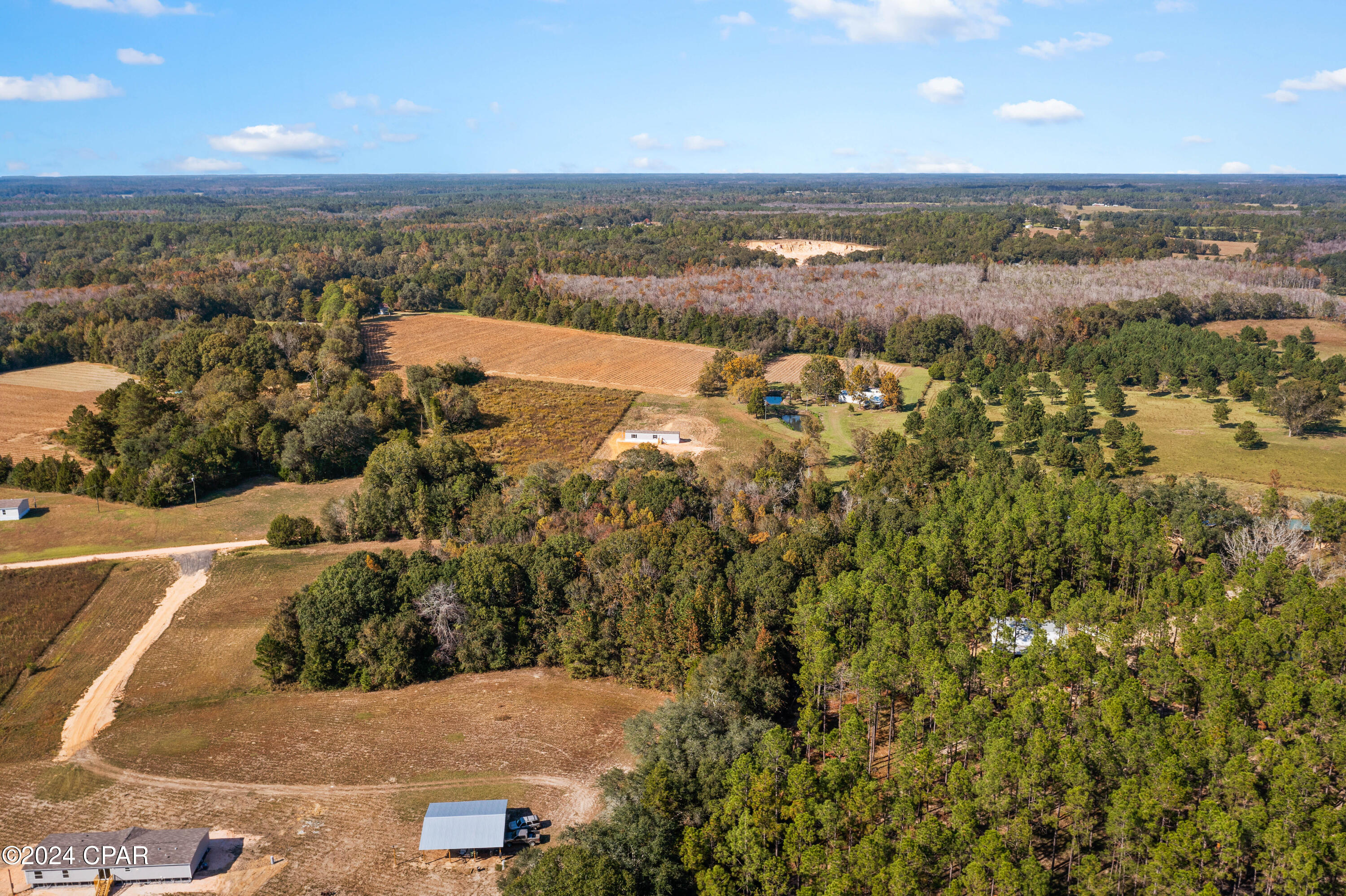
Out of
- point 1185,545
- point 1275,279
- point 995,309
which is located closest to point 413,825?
point 1185,545

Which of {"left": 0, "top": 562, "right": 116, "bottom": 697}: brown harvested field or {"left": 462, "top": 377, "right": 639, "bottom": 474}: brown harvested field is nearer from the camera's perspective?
{"left": 0, "top": 562, "right": 116, "bottom": 697}: brown harvested field

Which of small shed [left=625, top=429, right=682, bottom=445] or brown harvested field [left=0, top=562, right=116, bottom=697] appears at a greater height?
small shed [left=625, top=429, right=682, bottom=445]

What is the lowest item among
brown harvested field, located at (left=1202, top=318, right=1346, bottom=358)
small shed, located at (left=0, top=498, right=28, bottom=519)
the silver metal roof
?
the silver metal roof

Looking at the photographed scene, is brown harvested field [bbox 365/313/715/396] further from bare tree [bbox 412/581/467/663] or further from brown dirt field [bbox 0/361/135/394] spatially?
bare tree [bbox 412/581/467/663]

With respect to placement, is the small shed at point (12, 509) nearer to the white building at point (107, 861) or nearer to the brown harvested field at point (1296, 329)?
the white building at point (107, 861)

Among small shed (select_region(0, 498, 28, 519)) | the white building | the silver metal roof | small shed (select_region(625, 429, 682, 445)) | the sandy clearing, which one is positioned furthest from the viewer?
small shed (select_region(625, 429, 682, 445))

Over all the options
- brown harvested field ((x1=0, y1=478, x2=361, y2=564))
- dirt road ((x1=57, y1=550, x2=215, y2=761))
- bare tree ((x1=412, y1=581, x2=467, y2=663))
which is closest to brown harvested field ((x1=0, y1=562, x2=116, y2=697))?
brown harvested field ((x1=0, y1=478, x2=361, y2=564))
